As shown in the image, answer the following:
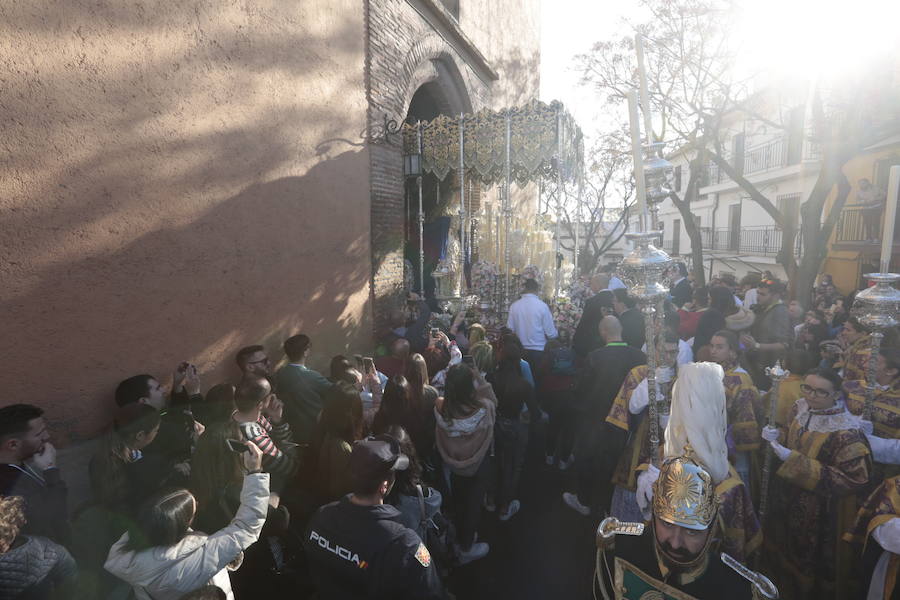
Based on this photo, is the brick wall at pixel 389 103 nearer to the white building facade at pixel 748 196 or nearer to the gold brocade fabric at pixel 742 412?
the gold brocade fabric at pixel 742 412

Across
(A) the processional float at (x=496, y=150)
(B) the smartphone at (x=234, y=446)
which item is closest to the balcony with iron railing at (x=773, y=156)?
(A) the processional float at (x=496, y=150)

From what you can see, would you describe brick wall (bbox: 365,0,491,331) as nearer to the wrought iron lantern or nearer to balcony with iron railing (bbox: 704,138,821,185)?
the wrought iron lantern

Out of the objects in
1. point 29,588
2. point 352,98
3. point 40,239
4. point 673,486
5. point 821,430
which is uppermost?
point 352,98

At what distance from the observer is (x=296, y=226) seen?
18.7 feet

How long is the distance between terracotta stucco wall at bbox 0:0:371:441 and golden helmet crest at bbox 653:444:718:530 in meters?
3.82

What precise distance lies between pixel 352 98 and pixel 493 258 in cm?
411

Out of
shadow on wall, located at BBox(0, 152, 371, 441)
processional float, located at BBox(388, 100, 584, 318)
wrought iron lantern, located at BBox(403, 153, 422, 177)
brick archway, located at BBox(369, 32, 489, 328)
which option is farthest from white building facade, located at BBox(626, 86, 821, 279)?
shadow on wall, located at BBox(0, 152, 371, 441)

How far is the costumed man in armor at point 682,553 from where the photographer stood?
69.9 inches

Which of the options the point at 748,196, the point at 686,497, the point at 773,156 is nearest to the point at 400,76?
the point at 686,497

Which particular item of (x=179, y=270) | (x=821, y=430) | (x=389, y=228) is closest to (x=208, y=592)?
(x=179, y=270)

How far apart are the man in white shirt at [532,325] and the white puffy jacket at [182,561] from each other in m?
4.14

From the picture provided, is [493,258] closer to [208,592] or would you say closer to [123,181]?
[123,181]

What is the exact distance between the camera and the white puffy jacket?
1971 mm

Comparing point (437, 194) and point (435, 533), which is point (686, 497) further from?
point (437, 194)
